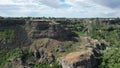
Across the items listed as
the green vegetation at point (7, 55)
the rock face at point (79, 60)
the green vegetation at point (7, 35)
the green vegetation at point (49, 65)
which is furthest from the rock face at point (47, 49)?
the green vegetation at point (7, 35)

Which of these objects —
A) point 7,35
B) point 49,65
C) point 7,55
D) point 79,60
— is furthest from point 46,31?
point 79,60

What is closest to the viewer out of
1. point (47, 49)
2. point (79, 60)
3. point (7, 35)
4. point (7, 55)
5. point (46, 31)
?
point (79, 60)

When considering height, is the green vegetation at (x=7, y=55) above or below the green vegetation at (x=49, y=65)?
above

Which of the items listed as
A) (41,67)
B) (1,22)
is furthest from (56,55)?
(1,22)

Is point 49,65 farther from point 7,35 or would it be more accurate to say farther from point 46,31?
point 7,35

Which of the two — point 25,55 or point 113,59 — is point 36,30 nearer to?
point 25,55

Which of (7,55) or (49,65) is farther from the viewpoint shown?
(7,55)

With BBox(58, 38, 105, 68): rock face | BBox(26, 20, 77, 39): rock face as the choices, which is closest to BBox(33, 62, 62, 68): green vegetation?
BBox(58, 38, 105, 68): rock face

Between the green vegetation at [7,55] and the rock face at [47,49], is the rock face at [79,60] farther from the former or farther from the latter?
the green vegetation at [7,55]

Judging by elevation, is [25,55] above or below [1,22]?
below

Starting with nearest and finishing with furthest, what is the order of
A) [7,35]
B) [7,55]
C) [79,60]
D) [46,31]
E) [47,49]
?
[79,60], [47,49], [7,55], [46,31], [7,35]

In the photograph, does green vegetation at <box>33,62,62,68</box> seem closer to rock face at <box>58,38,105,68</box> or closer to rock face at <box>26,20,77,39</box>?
rock face at <box>58,38,105,68</box>
